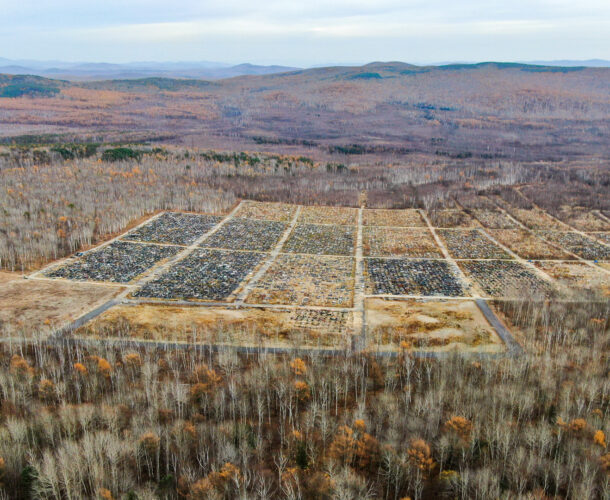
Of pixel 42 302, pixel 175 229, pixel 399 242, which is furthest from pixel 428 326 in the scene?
pixel 175 229

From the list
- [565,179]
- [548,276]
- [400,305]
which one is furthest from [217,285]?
[565,179]

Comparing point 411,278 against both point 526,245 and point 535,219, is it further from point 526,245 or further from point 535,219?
point 535,219

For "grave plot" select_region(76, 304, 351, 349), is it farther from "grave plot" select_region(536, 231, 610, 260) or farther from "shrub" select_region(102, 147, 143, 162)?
"shrub" select_region(102, 147, 143, 162)

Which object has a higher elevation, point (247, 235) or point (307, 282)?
point (247, 235)

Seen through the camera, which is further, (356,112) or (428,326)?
(356,112)

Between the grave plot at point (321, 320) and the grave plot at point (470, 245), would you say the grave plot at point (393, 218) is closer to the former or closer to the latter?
the grave plot at point (470, 245)

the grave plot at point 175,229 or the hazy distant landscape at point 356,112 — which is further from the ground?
the hazy distant landscape at point 356,112

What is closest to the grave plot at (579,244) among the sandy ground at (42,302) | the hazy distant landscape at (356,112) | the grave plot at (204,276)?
the grave plot at (204,276)
